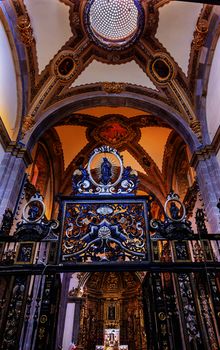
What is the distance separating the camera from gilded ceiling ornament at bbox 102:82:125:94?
10.9 metres

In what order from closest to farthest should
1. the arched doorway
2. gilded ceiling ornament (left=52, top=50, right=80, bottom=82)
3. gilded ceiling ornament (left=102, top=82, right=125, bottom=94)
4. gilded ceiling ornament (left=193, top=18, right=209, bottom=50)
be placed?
gilded ceiling ornament (left=193, top=18, right=209, bottom=50) → gilded ceiling ornament (left=52, top=50, right=80, bottom=82) → gilded ceiling ornament (left=102, top=82, right=125, bottom=94) → the arched doorway

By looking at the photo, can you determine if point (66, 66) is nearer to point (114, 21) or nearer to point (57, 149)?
point (114, 21)

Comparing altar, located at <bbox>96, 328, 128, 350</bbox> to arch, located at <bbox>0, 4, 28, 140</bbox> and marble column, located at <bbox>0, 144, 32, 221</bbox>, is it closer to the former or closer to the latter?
marble column, located at <bbox>0, 144, 32, 221</bbox>

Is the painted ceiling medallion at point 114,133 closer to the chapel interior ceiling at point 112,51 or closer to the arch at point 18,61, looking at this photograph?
the chapel interior ceiling at point 112,51

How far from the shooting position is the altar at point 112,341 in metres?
14.0

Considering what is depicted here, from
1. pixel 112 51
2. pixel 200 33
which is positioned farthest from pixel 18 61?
pixel 200 33

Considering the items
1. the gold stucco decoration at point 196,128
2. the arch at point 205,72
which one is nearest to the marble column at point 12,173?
the gold stucco decoration at point 196,128

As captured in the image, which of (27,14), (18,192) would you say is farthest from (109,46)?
(18,192)

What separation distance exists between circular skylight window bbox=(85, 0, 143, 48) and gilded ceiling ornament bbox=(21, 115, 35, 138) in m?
3.97

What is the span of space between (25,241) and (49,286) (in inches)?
29.7

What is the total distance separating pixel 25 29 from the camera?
8984 millimetres

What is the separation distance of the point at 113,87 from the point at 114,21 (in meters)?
2.37

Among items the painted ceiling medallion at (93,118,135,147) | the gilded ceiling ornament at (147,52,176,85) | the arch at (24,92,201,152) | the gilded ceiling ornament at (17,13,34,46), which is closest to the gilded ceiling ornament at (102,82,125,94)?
the arch at (24,92,201,152)

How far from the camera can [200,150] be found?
29.7ft
